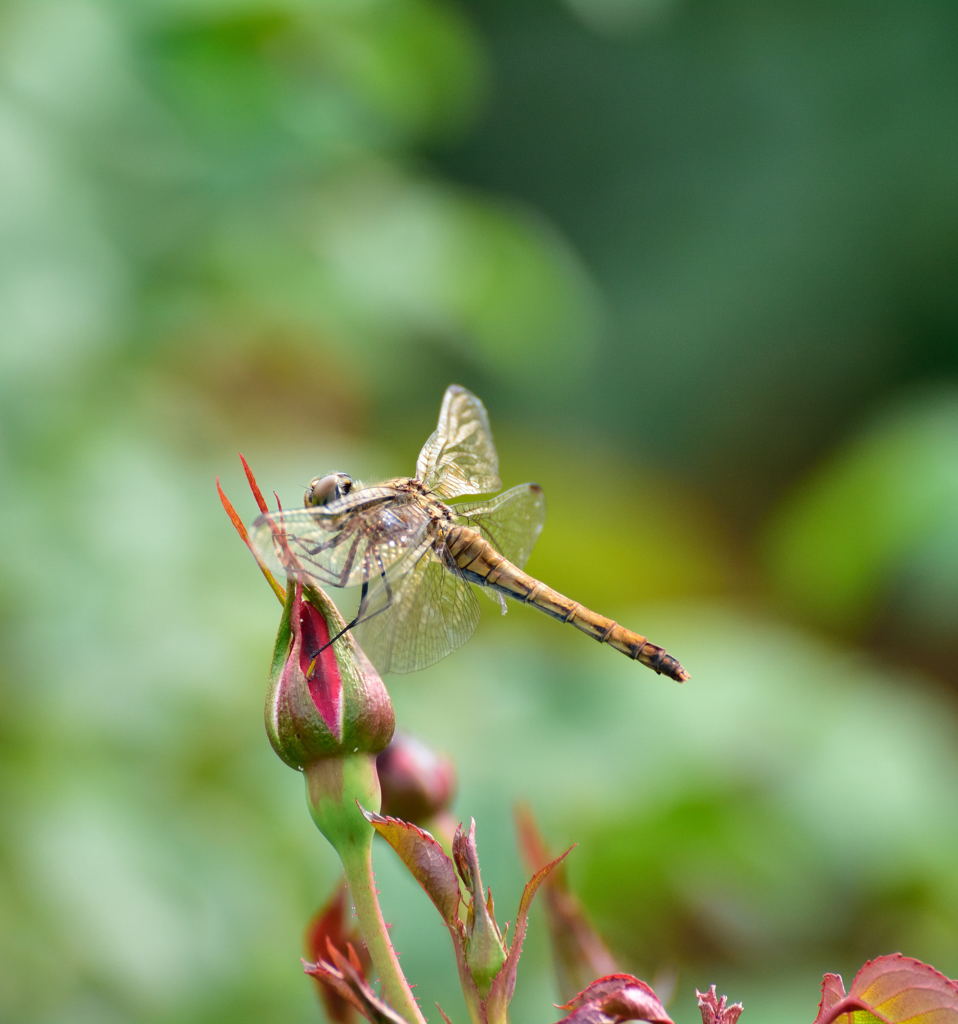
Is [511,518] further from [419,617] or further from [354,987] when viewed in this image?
[354,987]

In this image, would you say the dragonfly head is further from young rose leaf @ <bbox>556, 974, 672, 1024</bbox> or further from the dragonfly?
young rose leaf @ <bbox>556, 974, 672, 1024</bbox>

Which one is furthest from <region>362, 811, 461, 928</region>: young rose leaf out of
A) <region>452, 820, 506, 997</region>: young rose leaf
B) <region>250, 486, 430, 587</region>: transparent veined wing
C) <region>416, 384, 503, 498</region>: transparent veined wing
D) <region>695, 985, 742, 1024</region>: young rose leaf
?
<region>416, 384, 503, 498</region>: transparent veined wing

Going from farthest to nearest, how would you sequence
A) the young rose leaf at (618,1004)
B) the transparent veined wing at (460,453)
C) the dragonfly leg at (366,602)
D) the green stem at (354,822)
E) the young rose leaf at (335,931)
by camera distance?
the transparent veined wing at (460,453) < the dragonfly leg at (366,602) < the young rose leaf at (335,931) < the green stem at (354,822) < the young rose leaf at (618,1004)

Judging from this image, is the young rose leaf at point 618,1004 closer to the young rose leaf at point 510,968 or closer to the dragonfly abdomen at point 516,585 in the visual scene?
the young rose leaf at point 510,968

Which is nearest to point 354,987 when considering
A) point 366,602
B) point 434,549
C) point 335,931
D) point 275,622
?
point 335,931

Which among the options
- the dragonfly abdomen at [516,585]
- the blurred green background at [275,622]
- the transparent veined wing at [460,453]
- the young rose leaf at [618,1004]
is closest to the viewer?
the young rose leaf at [618,1004]

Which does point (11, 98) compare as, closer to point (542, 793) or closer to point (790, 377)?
point (542, 793)

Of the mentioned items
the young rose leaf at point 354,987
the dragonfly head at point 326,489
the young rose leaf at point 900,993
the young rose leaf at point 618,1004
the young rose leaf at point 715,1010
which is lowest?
the young rose leaf at point 354,987

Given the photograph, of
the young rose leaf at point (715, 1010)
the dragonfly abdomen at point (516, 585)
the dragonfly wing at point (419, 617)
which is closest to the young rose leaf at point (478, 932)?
the young rose leaf at point (715, 1010)
